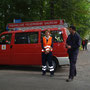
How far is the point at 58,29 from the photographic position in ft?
Answer: 24.7

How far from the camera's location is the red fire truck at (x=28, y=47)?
7426 millimetres

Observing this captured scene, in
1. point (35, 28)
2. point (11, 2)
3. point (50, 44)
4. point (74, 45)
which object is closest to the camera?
point (74, 45)

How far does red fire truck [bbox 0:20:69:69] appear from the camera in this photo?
7.43 metres

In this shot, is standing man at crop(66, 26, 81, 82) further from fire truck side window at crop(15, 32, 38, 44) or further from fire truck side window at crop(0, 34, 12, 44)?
fire truck side window at crop(0, 34, 12, 44)

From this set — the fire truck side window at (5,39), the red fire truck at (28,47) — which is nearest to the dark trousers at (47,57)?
the red fire truck at (28,47)

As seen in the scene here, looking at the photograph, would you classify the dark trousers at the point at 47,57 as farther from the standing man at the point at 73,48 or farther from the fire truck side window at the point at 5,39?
the fire truck side window at the point at 5,39

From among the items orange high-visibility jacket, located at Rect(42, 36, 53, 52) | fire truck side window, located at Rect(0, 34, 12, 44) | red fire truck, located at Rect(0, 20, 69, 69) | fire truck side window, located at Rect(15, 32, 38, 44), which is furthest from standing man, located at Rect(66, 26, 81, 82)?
fire truck side window, located at Rect(0, 34, 12, 44)

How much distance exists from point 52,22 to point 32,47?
4.80 feet

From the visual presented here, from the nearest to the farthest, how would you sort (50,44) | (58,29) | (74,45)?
(74,45), (50,44), (58,29)

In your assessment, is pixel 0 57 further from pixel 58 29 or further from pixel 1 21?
pixel 1 21

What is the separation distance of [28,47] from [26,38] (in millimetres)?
444

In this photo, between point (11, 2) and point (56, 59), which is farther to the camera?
point (11, 2)

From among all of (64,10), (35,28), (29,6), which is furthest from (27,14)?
(35,28)

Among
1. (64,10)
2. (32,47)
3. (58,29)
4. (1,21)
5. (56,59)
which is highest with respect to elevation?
(64,10)
